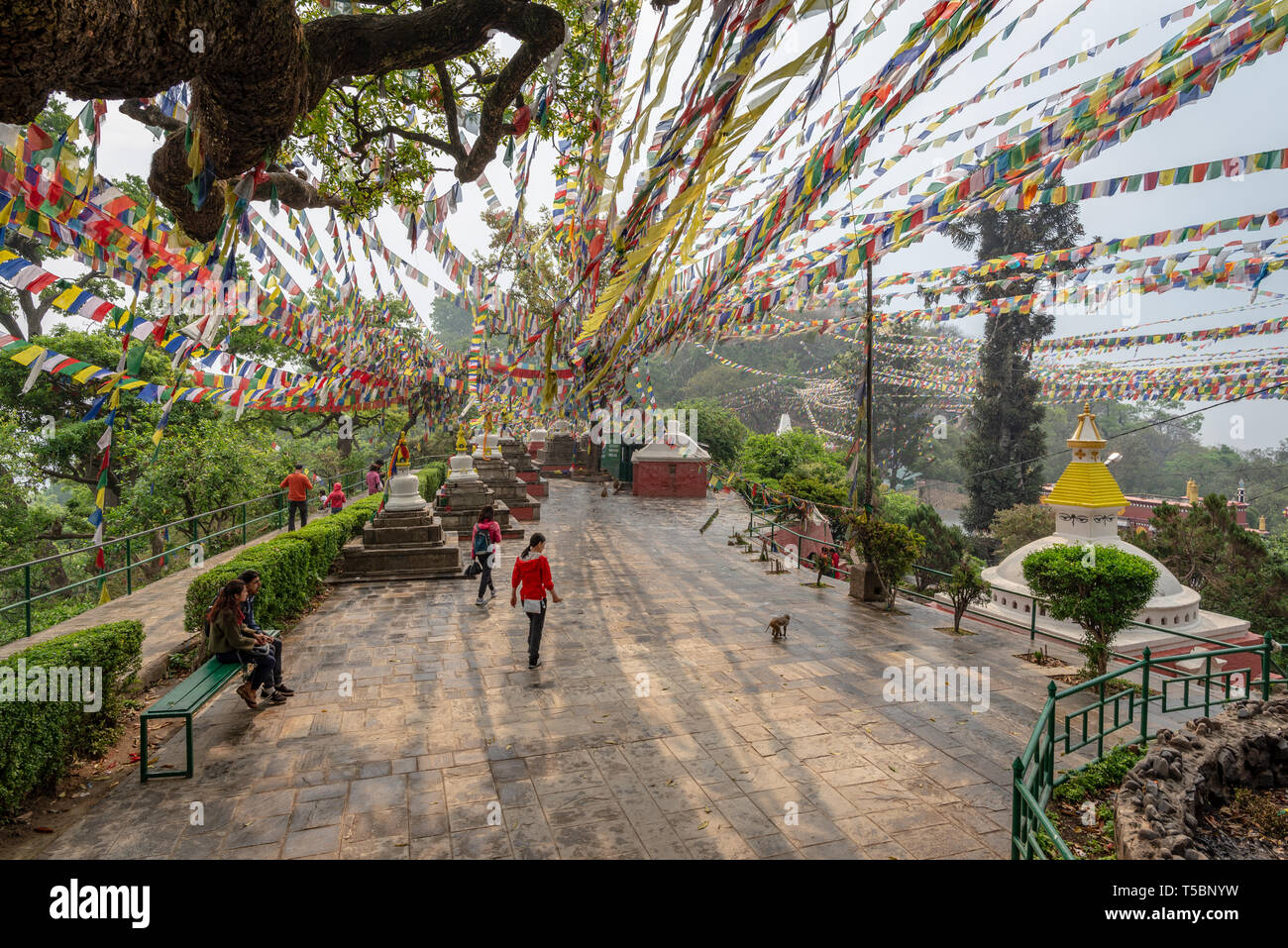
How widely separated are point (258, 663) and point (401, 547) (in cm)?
560

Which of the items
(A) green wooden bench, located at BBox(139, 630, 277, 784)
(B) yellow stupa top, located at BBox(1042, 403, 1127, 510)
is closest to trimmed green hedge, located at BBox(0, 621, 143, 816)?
(A) green wooden bench, located at BBox(139, 630, 277, 784)

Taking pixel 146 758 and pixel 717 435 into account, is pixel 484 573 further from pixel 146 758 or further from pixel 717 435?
pixel 717 435

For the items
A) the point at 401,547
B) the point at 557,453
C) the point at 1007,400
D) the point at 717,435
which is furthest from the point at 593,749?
the point at 1007,400

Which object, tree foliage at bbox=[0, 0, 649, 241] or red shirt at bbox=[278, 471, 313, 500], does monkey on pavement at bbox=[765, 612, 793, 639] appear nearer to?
tree foliage at bbox=[0, 0, 649, 241]

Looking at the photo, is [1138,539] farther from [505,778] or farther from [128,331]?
[128,331]

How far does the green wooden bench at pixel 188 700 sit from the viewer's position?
4742mm

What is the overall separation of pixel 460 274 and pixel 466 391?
6682 mm

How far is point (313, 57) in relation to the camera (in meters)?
3.68

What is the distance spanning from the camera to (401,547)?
11547mm

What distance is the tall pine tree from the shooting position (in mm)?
30484

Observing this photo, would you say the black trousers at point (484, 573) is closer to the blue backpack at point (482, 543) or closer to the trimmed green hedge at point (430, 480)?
the blue backpack at point (482, 543)

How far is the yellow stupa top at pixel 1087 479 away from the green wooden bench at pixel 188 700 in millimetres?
12722

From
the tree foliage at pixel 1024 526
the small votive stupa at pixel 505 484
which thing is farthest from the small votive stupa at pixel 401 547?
the tree foliage at pixel 1024 526

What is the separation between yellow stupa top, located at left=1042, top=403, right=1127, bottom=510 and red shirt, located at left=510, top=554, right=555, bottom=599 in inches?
379
